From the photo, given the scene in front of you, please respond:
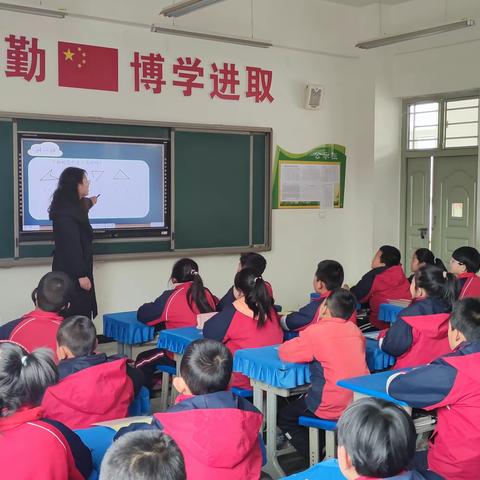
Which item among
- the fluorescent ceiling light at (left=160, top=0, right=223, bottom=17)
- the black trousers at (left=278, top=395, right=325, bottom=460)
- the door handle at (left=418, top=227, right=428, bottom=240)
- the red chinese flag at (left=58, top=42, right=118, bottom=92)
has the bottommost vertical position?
the black trousers at (left=278, top=395, right=325, bottom=460)

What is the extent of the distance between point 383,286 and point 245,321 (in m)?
2.01

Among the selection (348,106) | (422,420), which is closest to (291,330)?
(422,420)

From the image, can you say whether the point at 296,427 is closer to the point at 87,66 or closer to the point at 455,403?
the point at 455,403

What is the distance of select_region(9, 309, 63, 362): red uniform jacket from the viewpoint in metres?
3.31

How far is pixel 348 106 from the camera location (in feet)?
25.0

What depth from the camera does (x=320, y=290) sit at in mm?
4504

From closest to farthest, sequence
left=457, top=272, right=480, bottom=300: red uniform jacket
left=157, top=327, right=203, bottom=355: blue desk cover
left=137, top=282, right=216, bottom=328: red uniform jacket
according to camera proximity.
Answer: left=157, top=327, right=203, bottom=355: blue desk cover → left=137, top=282, right=216, bottom=328: red uniform jacket → left=457, top=272, right=480, bottom=300: red uniform jacket

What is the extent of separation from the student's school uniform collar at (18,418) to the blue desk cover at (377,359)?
2096 millimetres

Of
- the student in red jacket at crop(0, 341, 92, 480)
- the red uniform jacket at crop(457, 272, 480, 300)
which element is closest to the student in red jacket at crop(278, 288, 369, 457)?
the student in red jacket at crop(0, 341, 92, 480)

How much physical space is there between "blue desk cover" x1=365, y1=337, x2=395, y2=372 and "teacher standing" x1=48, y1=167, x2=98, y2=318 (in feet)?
7.57

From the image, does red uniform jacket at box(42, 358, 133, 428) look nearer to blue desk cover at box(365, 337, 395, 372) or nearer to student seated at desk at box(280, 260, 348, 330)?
blue desk cover at box(365, 337, 395, 372)

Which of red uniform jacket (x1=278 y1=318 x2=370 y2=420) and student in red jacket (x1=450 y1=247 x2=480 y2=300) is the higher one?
student in red jacket (x1=450 y1=247 x2=480 y2=300)

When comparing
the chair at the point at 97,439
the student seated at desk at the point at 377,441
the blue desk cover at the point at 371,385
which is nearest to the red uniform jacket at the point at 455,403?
the blue desk cover at the point at 371,385

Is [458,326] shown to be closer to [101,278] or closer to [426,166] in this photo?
[101,278]
